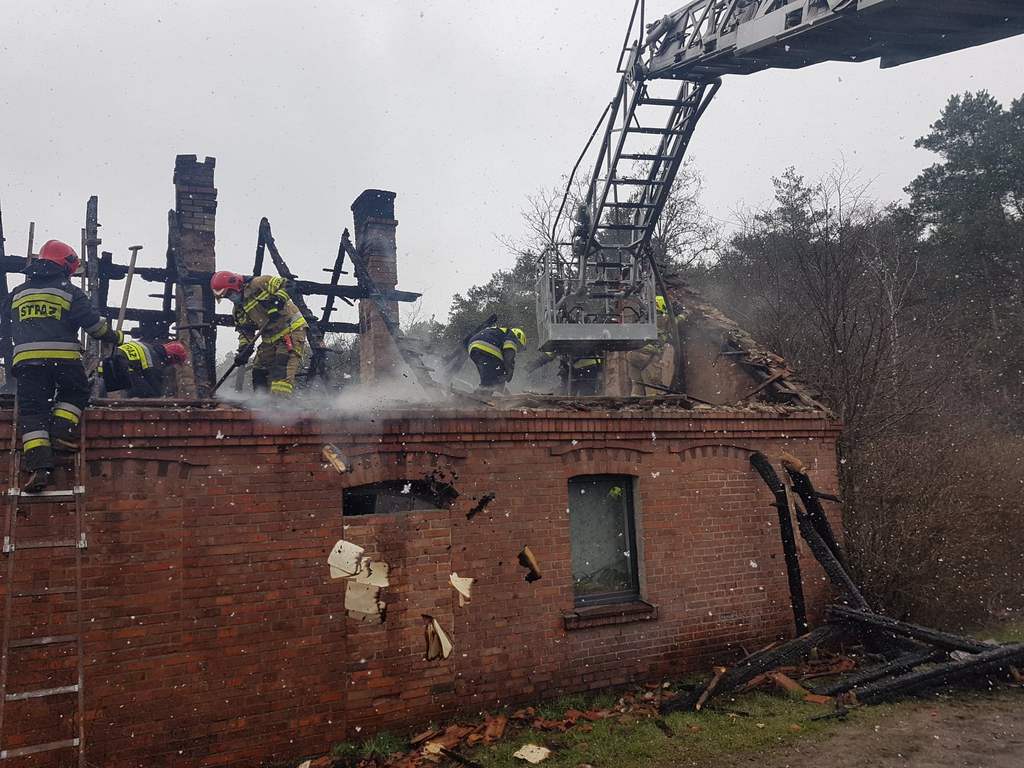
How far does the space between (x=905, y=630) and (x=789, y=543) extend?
1.48 meters

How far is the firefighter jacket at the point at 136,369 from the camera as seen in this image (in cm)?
752

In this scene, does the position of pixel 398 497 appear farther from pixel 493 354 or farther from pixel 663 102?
pixel 663 102

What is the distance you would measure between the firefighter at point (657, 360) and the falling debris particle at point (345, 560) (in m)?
6.70

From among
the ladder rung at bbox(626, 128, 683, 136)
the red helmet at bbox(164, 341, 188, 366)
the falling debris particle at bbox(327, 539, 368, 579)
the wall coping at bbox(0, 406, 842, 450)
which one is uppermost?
the ladder rung at bbox(626, 128, 683, 136)

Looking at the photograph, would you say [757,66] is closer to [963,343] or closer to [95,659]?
[95,659]

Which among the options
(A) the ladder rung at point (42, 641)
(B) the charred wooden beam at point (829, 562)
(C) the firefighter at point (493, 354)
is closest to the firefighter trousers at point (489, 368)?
(C) the firefighter at point (493, 354)

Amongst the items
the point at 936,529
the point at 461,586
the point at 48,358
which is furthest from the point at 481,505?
the point at 936,529

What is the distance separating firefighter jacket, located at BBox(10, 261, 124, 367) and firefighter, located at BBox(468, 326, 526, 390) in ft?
17.3

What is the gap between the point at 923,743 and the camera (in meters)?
6.19

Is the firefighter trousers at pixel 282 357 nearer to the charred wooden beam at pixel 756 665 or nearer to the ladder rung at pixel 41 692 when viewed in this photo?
the ladder rung at pixel 41 692

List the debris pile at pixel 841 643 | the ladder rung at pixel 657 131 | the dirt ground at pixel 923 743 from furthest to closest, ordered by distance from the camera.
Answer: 1. the ladder rung at pixel 657 131
2. the debris pile at pixel 841 643
3. the dirt ground at pixel 923 743

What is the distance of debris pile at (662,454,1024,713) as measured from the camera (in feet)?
23.3

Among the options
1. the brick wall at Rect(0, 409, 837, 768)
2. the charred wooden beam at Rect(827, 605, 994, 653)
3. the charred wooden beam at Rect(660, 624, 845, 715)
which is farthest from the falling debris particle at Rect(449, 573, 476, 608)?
the charred wooden beam at Rect(827, 605, 994, 653)

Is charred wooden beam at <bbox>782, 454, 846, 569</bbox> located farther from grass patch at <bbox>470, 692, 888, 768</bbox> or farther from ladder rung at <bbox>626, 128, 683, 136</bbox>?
ladder rung at <bbox>626, 128, 683, 136</bbox>
